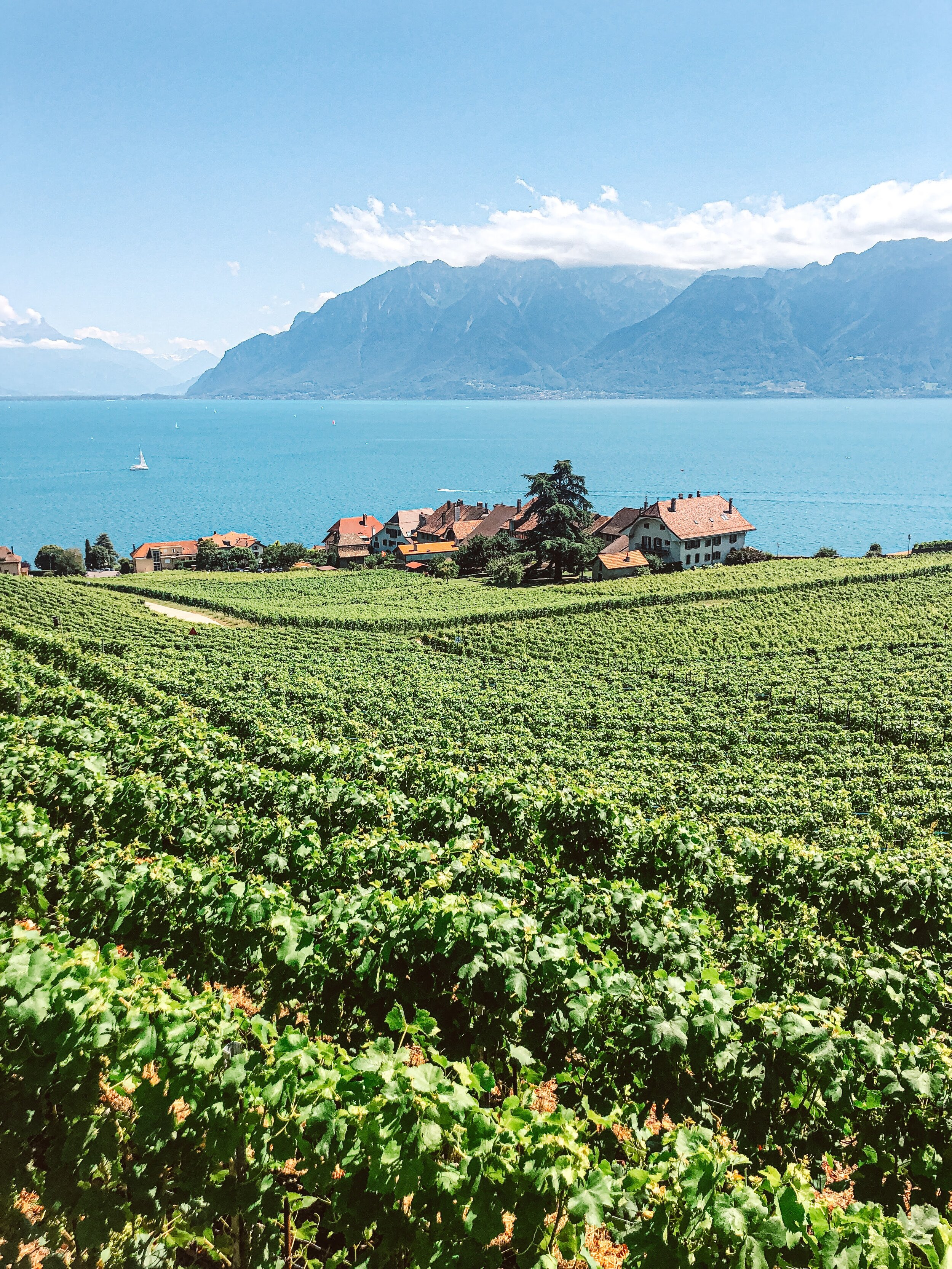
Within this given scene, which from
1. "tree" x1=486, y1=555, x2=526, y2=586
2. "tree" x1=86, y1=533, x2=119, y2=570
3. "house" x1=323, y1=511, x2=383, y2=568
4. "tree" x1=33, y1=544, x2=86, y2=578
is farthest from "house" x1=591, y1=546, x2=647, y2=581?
"tree" x1=86, y1=533, x2=119, y2=570

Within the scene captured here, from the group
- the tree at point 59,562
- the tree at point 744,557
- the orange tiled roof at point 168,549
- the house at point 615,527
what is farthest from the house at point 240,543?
the tree at point 744,557

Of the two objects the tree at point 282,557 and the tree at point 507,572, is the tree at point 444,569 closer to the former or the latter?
the tree at point 507,572

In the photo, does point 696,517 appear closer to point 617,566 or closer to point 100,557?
point 617,566

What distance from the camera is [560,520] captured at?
248 feet

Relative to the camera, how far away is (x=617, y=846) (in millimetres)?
12234

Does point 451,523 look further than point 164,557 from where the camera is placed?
Yes

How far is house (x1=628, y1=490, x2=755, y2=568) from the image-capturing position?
259ft

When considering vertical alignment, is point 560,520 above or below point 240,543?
above

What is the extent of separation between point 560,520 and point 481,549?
10328 millimetres

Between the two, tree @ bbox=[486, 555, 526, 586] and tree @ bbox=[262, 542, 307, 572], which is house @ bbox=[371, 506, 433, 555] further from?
tree @ bbox=[486, 555, 526, 586]

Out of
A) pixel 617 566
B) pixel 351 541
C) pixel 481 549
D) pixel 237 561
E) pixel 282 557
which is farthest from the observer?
pixel 351 541

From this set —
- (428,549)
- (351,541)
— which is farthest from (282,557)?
(428,549)

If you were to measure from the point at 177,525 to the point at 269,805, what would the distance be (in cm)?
14128

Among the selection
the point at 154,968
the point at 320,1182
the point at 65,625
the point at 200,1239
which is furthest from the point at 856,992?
the point at 65,625
